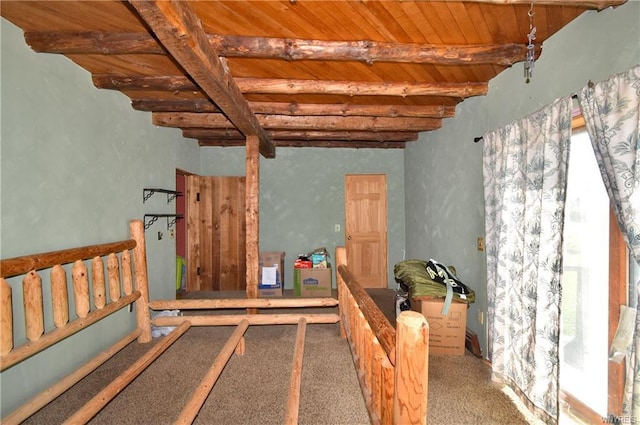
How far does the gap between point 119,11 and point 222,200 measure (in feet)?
12.1

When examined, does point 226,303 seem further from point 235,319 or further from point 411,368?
point 411,368

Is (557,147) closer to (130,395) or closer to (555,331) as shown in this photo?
(555,331)

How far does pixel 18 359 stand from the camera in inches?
60.2

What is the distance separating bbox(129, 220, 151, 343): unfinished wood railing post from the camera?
8.46 ft

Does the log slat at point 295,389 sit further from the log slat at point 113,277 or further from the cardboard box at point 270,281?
the cardboard box at point 270,281

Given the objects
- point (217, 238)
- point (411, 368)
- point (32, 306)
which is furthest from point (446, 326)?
point (217, 238)

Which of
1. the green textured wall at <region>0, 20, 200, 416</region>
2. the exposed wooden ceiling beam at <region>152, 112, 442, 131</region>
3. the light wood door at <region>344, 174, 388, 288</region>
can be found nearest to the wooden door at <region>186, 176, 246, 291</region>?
the exposed wooden ceiling beam at <region>152, 112, 442, 131</region>

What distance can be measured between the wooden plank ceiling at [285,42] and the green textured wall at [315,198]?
249 cm

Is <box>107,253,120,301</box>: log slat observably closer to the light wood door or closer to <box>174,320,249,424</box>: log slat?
<box>174,320,249,424</box>: log slat

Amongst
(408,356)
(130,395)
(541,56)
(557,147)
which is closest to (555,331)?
(557,147)

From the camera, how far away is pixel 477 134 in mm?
3049

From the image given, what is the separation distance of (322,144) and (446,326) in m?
3.66

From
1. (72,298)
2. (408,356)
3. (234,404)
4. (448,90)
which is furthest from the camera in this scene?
(448,90)

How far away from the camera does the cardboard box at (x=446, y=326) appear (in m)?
2.91
